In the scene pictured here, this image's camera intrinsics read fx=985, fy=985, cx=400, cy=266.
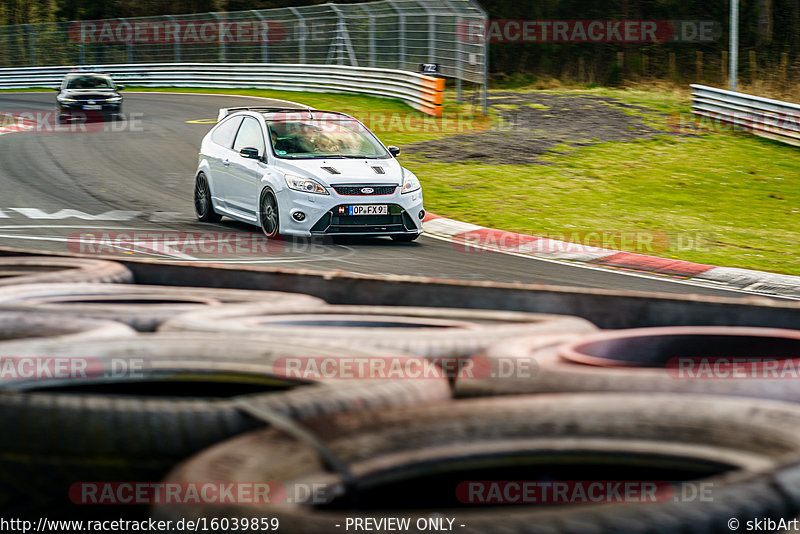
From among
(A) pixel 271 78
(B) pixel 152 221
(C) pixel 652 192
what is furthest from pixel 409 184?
(A) pixel 271 78

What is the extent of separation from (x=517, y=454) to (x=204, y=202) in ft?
41.1

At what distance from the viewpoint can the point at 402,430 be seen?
2.64 metres

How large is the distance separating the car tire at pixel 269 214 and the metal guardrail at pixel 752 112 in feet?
48.8

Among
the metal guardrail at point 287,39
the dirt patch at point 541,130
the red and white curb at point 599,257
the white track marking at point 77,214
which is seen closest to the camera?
the red and white curb at point 599,257

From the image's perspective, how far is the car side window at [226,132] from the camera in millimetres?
14133

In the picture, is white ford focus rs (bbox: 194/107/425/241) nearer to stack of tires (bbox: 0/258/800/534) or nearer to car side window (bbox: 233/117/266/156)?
car side window (bbox: 233/117/266/156)

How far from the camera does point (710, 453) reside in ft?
8.32

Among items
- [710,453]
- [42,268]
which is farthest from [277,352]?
[42,268]

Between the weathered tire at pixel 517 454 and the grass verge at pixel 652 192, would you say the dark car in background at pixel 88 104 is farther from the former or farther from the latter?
the weathered tire at pixel 517 454

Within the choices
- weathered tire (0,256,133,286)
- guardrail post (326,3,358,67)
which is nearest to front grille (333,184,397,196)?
weathered tire (0,256,133,286)

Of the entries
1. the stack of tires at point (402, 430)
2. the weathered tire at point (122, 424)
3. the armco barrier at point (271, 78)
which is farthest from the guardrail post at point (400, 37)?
the weathered tire at point (122, 424)

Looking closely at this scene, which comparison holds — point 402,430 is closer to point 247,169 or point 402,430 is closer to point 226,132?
point 247,169

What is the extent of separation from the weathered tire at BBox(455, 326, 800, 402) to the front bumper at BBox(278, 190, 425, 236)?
8817 millimetres

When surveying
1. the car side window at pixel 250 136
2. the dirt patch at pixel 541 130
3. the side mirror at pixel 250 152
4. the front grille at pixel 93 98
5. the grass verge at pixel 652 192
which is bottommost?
the grass verge at pixel 652 192
